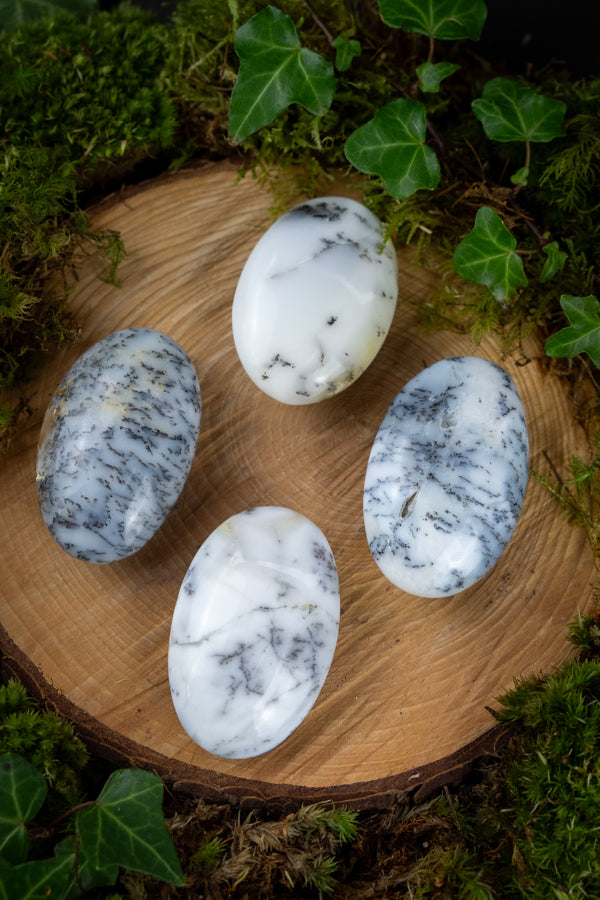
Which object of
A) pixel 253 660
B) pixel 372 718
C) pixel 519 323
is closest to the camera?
pixel 253 660

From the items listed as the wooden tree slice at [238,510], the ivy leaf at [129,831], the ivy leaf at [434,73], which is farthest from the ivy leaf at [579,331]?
the ivy leaf at [129,831]

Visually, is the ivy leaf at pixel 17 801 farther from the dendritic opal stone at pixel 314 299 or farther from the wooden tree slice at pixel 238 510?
the dendritic opal stone at pixel 314 299

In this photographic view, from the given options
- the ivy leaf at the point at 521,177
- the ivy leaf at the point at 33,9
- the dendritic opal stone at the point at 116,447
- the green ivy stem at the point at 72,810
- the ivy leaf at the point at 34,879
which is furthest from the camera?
the ivy leaf at the point at 33,9

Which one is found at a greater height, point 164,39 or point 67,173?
point 164,39

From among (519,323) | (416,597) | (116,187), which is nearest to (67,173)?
(116,187)

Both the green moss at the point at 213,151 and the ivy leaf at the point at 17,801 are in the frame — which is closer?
the ivy leaf at the point at 17,801

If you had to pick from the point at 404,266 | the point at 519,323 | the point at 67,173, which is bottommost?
the point at 519,323

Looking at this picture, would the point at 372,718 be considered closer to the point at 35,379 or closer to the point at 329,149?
the point at 35,379

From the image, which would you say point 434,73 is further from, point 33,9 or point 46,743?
point 46,743
